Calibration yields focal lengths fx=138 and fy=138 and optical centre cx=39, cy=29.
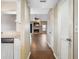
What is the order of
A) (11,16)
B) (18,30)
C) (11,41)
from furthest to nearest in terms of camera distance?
(11,16) → (18,30) → (11,41)

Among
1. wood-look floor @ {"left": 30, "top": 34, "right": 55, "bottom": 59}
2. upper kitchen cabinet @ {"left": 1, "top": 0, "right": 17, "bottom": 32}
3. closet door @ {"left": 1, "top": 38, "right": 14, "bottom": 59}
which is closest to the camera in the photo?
closet door @ {"left": 1, "top": 38, "right": 14, "bottom": 59}

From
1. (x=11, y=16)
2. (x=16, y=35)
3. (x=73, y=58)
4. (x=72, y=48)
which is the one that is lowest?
(x=73, y=58)

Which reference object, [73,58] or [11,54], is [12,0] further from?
[73,58]

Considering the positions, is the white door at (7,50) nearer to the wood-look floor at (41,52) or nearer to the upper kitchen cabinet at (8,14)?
the upper kitchen cabinet at (8,14)

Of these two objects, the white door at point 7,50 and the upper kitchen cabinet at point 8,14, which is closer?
the white door at point 7,50

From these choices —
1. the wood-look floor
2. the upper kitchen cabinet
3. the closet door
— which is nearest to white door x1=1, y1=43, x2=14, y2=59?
the closet door

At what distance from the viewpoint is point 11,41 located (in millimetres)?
2809

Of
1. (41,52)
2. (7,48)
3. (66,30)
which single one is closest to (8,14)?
(7,48)

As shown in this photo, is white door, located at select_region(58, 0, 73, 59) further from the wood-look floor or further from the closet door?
the wood-look floor

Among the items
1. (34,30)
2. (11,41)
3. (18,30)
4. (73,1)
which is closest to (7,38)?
(11,41)

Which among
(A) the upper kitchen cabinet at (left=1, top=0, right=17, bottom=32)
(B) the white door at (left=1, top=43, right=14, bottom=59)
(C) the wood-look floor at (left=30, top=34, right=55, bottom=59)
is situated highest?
(A) the upper kitchen cabinet at (left=1, top=0, right=17, bottom=32)

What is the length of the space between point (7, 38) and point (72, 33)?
1301 millimetres

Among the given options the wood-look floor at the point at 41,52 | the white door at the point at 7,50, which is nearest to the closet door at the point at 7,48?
the white door at the point at 7,50

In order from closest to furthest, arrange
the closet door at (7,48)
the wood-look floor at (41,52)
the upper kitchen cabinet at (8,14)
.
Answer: the closet door at (7,48), the upper kitchen cabinet at (8,14), the wood-look floor at (41,52)
